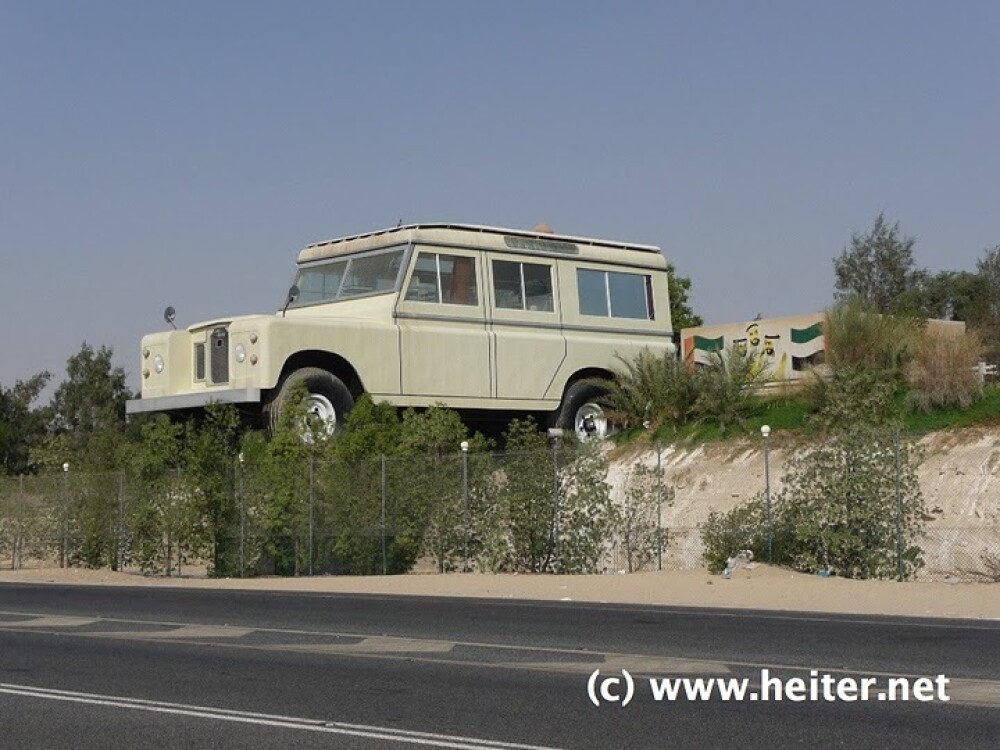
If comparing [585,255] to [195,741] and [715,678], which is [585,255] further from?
[195,741]

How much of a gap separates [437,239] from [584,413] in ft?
14.8

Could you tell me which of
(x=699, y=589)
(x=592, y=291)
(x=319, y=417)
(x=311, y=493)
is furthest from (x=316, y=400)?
(x=699, y=589)

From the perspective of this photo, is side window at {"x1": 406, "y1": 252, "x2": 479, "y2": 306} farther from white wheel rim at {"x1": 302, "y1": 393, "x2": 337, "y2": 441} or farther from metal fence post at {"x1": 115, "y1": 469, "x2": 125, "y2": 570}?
metal fence post at {"x1": 115, "y1": 469, "x2": 125, "y2": 570}

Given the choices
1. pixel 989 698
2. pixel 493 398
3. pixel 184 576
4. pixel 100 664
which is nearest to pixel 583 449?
pixel 493 398

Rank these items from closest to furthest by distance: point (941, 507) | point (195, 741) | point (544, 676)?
point (195, 741)
point (544, 676)
point (941, 507)

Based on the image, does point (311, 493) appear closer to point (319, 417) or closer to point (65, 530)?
point (319, 417)

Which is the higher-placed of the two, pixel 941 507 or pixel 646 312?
pixel 646 312

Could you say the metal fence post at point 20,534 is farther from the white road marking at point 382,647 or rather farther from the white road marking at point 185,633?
the white road marking at point 382,647

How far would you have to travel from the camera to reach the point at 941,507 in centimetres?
2336

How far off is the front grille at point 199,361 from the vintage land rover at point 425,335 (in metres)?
0.03

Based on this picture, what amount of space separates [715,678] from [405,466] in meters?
14.9

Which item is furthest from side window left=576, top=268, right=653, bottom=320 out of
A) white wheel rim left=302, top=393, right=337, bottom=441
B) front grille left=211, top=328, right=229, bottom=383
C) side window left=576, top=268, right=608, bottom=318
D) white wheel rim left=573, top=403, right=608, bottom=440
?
front grille left=211, top=328, right=229, bottom=383

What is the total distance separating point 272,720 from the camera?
9156 mm

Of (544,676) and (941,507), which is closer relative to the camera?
(544,676)
